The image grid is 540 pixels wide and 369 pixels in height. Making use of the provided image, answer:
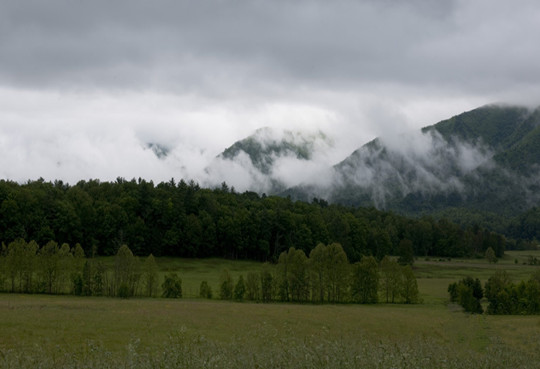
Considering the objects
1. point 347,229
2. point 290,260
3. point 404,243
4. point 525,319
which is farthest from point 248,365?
point 347,229

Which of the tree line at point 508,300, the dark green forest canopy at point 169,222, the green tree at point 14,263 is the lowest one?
the tree line at point 508,300

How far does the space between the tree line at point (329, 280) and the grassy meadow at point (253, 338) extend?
1055 cm

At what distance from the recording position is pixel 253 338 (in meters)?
19.6

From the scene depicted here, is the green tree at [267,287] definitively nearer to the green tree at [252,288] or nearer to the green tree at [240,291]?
the green tree at [252,288]

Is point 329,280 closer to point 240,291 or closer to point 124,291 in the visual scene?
point 240,291

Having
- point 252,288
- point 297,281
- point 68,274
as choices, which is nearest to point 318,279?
point 297,281

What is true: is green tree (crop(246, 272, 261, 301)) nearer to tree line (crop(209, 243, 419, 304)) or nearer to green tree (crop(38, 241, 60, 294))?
tree line (crop(209, 243, 419, 304))

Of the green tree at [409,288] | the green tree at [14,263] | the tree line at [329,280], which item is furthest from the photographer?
the green tree at [409,288]

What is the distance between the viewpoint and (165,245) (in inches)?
5103

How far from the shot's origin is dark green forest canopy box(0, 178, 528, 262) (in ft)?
394

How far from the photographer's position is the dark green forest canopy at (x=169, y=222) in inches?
4727

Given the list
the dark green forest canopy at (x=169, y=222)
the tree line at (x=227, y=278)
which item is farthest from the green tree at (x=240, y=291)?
the dark green forest canopy at (x=169, y=222)

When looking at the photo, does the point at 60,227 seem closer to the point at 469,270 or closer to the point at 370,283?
the point at 370,283

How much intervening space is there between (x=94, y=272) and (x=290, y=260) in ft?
113
